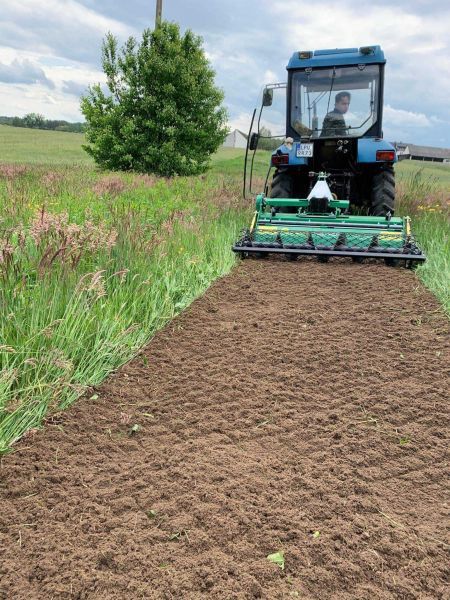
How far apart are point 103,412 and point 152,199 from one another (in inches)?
231

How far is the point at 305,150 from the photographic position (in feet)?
22.2

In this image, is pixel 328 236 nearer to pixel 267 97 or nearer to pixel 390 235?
pixel 390 235

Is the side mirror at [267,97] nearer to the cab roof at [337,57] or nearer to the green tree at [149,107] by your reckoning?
the cab roof at [337,57]

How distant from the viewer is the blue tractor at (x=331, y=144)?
632 centimetres

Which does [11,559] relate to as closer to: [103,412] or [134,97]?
[103,412]

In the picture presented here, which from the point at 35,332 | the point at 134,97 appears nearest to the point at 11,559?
the point at 35,332

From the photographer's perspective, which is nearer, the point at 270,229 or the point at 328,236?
the point at 328,236

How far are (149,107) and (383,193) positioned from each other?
11.1m

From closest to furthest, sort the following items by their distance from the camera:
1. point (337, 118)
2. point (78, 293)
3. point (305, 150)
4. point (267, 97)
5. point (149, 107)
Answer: point (78, 293), point (267, 97), point (305, 150), point (337, 118), point (149, 107)

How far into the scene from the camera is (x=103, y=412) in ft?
8.32

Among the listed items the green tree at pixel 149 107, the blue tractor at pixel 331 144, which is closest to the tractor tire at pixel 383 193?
the blue tractor at pixel 331 144

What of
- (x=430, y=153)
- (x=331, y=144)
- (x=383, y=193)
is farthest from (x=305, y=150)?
(x=430, y=153)

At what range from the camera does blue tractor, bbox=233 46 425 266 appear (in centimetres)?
632

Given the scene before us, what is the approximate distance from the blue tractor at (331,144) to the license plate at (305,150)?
1 cm
